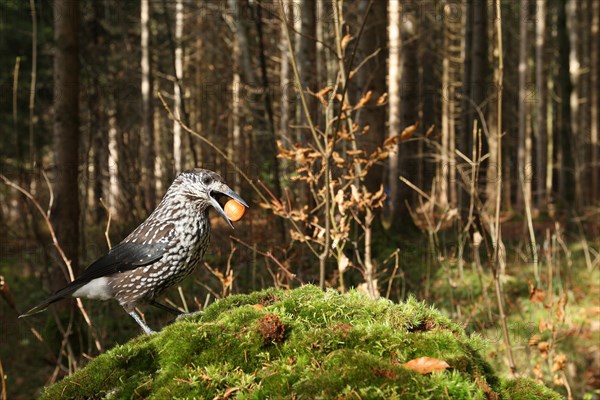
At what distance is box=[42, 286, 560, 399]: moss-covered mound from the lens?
7.47 ft

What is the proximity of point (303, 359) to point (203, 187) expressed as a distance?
133 centimetres

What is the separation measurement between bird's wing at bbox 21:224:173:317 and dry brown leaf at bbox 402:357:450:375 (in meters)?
1.60

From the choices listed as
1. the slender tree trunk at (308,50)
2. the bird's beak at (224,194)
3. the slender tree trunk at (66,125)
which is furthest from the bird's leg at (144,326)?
the slender tree trunk at (308,50)

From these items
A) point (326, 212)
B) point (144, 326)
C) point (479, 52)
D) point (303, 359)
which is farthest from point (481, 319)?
point (303, 359)

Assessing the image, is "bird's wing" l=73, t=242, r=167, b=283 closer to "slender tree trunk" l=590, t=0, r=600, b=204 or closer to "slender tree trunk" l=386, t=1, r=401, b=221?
"slender tree trunk" l=386, t=1, r=401, b=221

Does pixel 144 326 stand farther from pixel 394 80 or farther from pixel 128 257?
pixel 394 80

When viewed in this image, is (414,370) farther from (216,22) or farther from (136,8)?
(136,8)

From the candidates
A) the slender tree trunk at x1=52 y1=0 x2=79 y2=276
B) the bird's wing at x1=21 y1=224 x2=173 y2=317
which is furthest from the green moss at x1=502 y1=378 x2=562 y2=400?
the slender tree trunk at x1=52 y1=0 x2=79 y2=276

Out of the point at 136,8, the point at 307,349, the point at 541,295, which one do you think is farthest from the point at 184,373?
the point at 136,8

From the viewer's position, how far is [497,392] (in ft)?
8.63

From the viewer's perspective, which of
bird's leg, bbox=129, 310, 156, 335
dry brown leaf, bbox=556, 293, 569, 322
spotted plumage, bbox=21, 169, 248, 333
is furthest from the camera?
dry brown leaf, bbox=556, 293, 569, 322

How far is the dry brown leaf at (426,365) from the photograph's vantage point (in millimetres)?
2361

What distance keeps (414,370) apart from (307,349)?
427 mm

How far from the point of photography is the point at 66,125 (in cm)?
836
